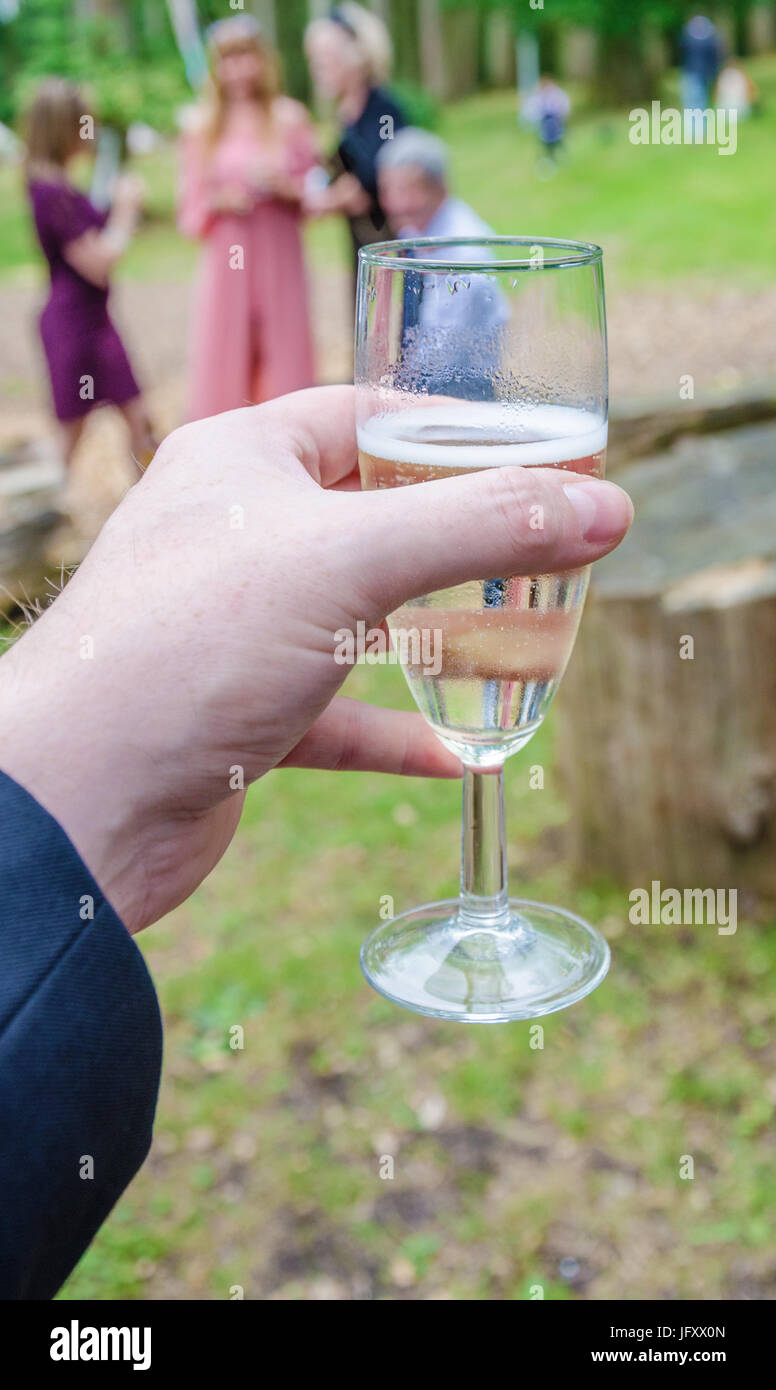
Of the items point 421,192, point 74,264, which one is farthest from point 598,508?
point 74,264

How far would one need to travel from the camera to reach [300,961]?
154 inches

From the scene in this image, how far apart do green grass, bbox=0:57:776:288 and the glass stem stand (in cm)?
1439

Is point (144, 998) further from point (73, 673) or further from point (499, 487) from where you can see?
point (499, 487)

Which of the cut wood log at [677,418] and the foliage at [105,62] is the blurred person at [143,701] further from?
the foliage at [105,62]

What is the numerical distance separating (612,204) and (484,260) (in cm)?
1967

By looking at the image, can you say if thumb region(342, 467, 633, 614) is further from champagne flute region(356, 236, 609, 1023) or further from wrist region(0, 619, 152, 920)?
wrist region(0, 619, 152, 920)

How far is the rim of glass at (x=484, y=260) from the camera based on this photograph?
1256 mm

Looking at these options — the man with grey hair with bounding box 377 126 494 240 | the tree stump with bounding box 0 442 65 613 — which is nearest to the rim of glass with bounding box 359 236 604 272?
the man with grey hair with bounding box 377 126 494 240

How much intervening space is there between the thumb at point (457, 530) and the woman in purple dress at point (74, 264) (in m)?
5.94

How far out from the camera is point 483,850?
149 centimetres

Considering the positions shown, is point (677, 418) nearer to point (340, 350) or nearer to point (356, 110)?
point (356, 110)

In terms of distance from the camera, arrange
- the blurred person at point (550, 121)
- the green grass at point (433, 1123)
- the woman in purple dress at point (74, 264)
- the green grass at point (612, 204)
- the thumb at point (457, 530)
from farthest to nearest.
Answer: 1. the blurred person at point (550, 121)
2. the green grass at point (612, 204)
3. the woman in purple dress at point (74, 264)
4. the green grass at point (433, 1123)
5. the thumb at point (457, 530)

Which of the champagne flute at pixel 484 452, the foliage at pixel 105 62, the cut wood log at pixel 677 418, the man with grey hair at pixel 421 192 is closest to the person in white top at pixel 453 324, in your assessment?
the champagne flute at pixel 484 452

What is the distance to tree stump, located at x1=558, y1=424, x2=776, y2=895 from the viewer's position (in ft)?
12.1
